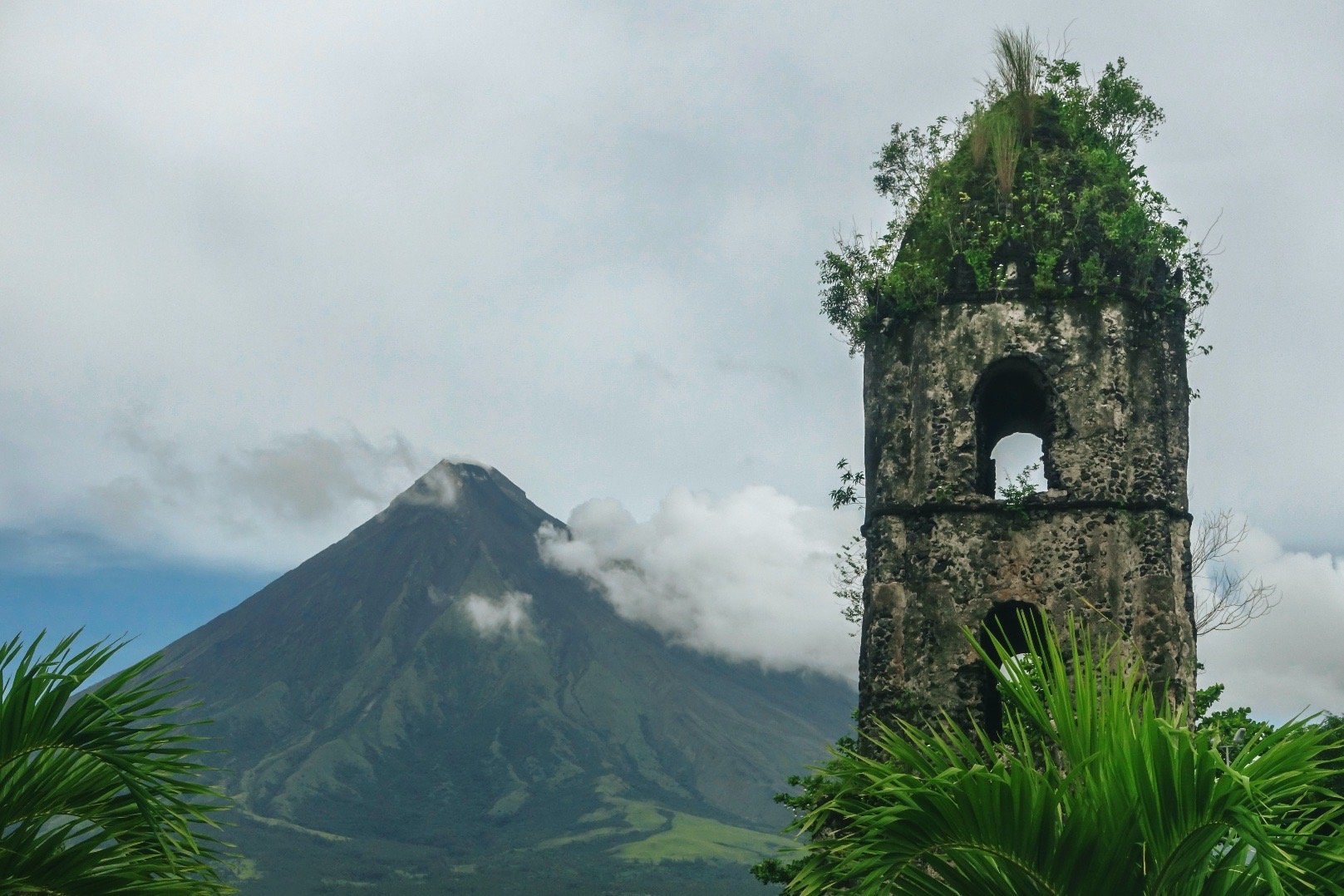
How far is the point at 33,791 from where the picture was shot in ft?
19.1

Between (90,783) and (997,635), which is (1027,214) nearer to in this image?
(997,635)

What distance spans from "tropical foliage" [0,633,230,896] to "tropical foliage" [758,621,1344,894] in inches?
119

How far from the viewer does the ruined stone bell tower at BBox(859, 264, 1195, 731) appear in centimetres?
1126

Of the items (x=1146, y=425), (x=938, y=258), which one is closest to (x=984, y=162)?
(x=938, y=258)

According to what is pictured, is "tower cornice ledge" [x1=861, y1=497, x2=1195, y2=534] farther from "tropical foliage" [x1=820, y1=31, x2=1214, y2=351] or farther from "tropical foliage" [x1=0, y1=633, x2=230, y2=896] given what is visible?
"tropical foliage" [x1=0, y1=633, x2=230, y2=896]

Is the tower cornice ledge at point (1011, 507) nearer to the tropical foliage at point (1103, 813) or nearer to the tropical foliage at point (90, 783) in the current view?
the tropical foliage at point (1103, 813)

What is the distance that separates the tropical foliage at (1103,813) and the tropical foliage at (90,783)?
9.93 feet

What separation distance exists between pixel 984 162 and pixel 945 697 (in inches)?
208

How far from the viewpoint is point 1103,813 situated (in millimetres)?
5672

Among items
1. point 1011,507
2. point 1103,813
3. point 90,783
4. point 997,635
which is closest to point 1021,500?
point 1011,507

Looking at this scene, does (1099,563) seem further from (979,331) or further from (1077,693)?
(1077,693)

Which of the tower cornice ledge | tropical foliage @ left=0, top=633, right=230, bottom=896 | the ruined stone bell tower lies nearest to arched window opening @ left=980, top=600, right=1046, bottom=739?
the ruined stone bell tower

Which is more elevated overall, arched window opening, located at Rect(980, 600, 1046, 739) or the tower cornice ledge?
the tower cornice ledge

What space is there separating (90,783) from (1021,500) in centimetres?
819
